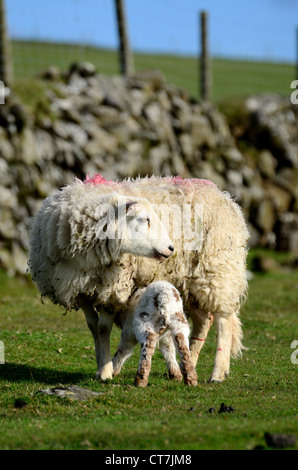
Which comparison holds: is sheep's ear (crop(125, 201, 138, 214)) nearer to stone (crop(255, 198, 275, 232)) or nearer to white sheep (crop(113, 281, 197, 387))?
white sheep (crop(113, 281, 197, 387))

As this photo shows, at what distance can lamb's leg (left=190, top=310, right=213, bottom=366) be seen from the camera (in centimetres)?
866

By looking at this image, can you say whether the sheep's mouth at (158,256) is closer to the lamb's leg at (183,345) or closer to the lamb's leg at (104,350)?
the lamb's leg at (183,345)

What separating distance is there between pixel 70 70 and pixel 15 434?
13.7 metres

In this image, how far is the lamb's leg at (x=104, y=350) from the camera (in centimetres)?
800

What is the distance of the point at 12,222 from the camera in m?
15.8

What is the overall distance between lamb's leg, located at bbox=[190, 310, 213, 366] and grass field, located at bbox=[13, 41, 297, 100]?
15.7 metres

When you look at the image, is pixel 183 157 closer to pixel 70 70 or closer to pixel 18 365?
pixel 70 70

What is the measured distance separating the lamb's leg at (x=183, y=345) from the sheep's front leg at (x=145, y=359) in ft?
0.75

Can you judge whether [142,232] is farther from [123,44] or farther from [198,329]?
[123,44]
